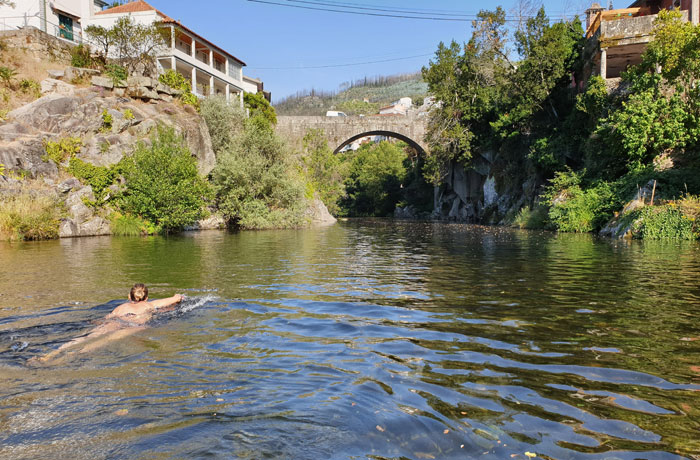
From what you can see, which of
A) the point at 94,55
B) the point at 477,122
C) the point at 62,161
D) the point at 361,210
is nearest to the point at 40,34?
the point at 94,55

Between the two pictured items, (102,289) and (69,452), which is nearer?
(69,452)

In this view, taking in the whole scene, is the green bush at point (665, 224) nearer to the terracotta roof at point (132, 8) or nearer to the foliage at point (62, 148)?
the foliage at point (62, 148)

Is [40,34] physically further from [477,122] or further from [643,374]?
[643,374]

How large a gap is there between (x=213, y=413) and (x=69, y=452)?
3.01ft

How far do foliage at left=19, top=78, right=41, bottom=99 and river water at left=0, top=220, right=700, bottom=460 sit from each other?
24.8m

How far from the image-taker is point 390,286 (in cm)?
920

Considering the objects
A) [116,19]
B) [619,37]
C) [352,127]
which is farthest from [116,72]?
[619,37]

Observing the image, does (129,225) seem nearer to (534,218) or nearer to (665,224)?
(534,218)

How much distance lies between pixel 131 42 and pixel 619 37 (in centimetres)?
3076

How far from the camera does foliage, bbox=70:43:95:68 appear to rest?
110 ft

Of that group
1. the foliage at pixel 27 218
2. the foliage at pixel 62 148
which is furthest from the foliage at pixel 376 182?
the foliage at pixel 27 218

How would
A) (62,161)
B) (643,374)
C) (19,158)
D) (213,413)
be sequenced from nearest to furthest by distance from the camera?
(213,413) < (643,374) < (19,158) < (62,161)

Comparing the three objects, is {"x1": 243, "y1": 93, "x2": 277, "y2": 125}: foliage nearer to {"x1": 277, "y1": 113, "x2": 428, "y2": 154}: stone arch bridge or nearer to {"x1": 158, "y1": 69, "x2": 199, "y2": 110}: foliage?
→ {"x1": 277, "y1": 113, "x2": 428, "y2": 154}: stone arch bridge

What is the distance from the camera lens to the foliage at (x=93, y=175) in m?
24.9
